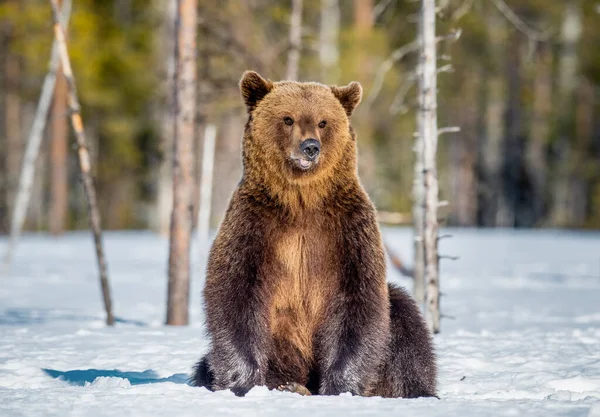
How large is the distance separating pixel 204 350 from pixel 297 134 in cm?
282

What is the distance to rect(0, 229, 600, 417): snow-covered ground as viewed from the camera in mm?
4375

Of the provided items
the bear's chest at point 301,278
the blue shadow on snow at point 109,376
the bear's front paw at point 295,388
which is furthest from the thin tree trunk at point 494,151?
the bear's front paw at point 295,388

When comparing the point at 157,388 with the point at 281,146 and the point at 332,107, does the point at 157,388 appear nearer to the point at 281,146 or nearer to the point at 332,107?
the point at 281,146

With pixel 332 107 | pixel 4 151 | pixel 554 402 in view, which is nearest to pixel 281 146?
pixel 332 107

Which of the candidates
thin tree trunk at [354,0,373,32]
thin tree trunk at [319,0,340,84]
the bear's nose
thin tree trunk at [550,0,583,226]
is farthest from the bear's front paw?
thin tree trunk at [550,0,583,226]

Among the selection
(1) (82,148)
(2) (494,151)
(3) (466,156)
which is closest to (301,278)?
(1) (82,148)

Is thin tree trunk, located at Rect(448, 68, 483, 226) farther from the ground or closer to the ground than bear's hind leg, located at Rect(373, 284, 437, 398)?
farther from the ground

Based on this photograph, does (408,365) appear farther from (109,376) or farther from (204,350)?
(204,350)

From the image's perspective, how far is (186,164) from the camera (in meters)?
9.17

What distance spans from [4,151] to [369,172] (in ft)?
71.8

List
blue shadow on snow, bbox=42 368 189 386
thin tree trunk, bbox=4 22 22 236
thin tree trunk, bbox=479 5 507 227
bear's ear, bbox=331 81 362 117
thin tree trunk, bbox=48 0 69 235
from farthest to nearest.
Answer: thin tree trunk, bbox=479 5 507 227 → thin tree trunk, bbox=4 22 22 236 → thin tree trunk, bbox=48 0 69 235 → blue shadow on snow, bbox=42 368 189 386 → bear's ear, bbox=331 81 362 117

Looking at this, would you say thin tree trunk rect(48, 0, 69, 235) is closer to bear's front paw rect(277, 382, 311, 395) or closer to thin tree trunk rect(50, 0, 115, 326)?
thin tree trunk rect(50, 0, 115, 326)

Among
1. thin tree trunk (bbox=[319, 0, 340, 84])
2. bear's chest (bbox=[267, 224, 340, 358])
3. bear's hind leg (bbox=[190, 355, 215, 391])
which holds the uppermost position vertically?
thin tree trunk (bbox=[319, 0, 340, 84])

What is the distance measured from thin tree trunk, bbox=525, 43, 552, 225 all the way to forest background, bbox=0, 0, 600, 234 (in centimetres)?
8
